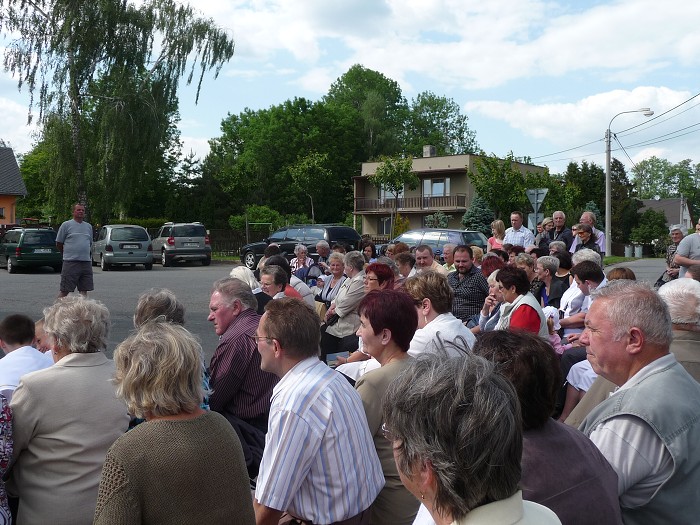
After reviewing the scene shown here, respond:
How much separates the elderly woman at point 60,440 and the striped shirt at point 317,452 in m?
0.90

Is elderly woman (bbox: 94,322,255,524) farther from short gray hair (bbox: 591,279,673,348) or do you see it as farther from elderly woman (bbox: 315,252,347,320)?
elderly woman (bbox: 315,252,347,320)

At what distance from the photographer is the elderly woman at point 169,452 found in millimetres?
2312

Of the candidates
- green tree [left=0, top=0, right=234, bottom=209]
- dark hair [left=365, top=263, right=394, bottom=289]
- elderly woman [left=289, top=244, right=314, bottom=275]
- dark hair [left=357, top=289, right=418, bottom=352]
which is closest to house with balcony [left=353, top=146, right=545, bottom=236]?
green tree [left=0, top=0, right=234, bottom=209]

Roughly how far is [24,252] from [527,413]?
2410 centimetres

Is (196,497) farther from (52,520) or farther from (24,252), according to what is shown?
(24,252)

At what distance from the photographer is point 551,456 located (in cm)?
212

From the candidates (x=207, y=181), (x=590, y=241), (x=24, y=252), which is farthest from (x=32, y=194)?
(x=590, y=241)

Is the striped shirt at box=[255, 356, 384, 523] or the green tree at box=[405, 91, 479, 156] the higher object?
the green tree at box=[405, 91, 479, 156]

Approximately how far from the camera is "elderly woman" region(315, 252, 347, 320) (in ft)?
30.4

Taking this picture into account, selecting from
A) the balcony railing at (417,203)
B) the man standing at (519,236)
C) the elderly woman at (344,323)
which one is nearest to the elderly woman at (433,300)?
the elderly woman at (344,323)

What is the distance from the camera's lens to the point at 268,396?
4.37m

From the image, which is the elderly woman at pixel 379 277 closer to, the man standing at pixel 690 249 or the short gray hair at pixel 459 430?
the man standing at pixel 690 249

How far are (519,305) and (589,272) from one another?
131 centimetres

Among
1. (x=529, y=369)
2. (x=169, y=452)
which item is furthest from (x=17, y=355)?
(x=529, y=369)
